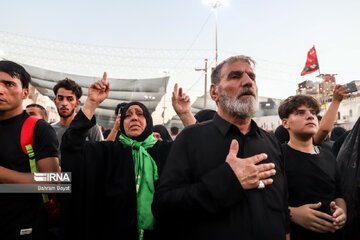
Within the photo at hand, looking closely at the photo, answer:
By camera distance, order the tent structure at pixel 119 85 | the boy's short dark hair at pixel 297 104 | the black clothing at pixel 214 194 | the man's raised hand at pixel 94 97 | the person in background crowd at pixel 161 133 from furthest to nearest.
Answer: the tent structure at pixel 119 85, the person in background crowd at pixel 161 133, the boy's short dark hair at pixel 297 104, the man's raised hand at pixel 94 97, the black clothing at pixel 214 194

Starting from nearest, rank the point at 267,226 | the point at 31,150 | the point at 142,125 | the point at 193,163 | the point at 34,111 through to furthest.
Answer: the point at 267,226, the point at 193,163, the point at 31,150, the point at 142,125, the point at 34,111

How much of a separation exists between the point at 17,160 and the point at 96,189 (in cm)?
75

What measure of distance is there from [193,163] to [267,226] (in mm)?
533

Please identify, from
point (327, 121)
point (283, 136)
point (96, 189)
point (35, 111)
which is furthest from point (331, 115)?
point (35, 111)

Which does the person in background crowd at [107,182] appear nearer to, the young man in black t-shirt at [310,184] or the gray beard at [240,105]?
the gray beard at [240,105]

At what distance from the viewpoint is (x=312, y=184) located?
6.54ft

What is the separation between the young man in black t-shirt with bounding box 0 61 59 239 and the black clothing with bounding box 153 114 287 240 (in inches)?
39.7

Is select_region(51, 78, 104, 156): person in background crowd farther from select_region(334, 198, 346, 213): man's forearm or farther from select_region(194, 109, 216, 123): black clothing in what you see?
select_region(334, 198, 346, 213): man's forearm

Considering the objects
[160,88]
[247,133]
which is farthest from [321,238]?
[160,88]

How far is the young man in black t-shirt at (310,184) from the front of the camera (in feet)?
5.93

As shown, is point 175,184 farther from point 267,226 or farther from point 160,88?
point 160,88

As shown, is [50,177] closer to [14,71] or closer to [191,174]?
[14,71]

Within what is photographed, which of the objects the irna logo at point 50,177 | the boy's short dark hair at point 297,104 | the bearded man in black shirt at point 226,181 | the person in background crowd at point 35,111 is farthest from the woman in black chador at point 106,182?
the person in background crowd at point 35,111

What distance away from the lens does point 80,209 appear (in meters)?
2.16
